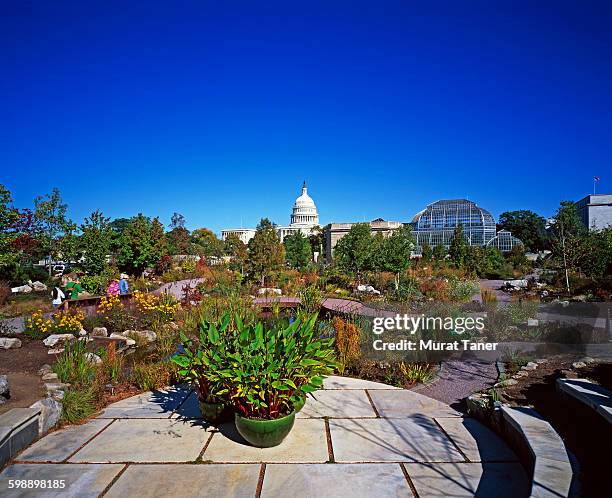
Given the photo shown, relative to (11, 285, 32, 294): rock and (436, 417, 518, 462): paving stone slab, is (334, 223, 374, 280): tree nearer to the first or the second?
(11, 285, 32, 294): rock

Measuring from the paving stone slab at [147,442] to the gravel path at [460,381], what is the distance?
10.5 feet

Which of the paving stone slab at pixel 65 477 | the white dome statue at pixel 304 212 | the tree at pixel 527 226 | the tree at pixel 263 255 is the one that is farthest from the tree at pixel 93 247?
the white dome statue at pixel 304 212

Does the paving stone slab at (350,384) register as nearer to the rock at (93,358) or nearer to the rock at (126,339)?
the rock at (93,358)

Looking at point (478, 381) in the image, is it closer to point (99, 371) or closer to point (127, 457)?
point (127, 457)

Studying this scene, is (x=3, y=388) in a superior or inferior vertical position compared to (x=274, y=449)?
superior

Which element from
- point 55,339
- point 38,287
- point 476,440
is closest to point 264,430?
point 476,440

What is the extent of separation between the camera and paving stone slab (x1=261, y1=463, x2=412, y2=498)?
3049mm

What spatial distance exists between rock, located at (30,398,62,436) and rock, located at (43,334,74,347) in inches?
154

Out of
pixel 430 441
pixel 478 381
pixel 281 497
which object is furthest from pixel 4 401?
pixel 478 381

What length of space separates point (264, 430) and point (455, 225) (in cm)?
4572

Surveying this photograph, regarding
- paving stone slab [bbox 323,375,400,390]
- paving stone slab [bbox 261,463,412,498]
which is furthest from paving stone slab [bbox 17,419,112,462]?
paving stone slab [bbox 323,375,400,390]

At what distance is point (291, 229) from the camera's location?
88.0 metres

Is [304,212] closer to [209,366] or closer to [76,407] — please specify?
[76,407]

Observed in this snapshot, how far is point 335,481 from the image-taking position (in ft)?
10.5
